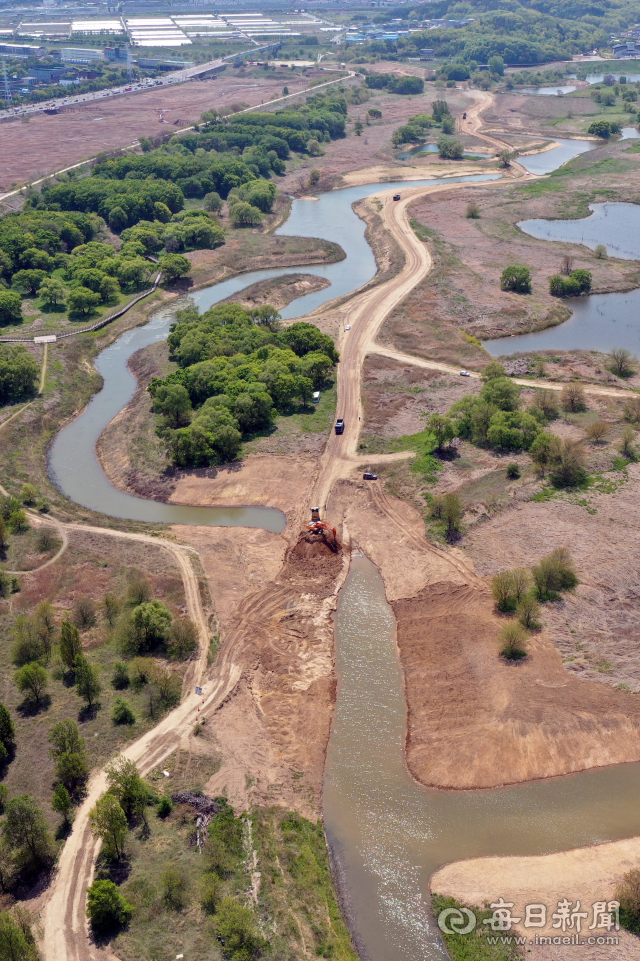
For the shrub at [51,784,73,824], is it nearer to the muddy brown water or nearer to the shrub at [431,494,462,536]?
the muddy brown water

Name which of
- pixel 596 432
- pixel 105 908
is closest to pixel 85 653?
pixel 105 908

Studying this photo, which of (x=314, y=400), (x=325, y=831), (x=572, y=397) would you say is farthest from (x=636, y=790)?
(x=314, y=400)

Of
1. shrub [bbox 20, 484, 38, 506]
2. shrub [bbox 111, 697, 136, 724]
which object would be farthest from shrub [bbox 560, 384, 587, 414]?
shrub [bbox 111, 697, 136, 724]

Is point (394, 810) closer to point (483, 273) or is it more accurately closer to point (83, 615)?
point (83, 615)

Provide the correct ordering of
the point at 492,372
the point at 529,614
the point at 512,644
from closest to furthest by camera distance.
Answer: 1. the point at 512,644
2. the point at 529,614
3. the point at 492,372

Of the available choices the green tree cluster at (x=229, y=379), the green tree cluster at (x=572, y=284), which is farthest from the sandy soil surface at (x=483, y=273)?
the green tree cluster at (x=229, y=379)

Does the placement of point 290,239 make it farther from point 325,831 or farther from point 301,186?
point 325,831

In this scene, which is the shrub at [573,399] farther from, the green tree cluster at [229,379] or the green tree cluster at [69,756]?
the green tree cluster at [69,756]
